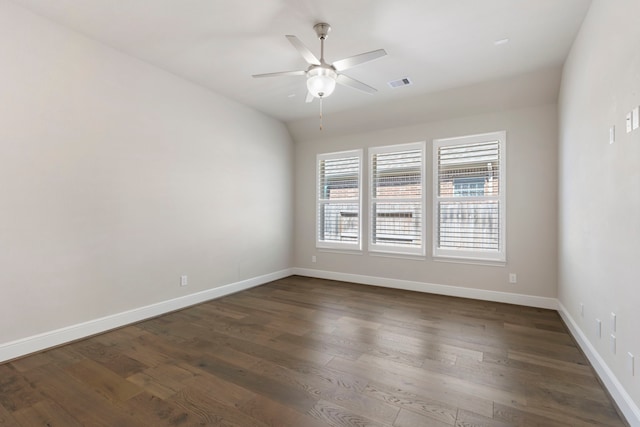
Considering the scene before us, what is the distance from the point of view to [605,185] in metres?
2.17

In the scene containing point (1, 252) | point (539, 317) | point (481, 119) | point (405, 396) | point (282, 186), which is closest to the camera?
point (405, 396)

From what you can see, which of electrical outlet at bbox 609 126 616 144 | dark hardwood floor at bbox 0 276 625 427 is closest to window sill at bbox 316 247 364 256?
dark hardwood floor at bbox 0 276 625 427

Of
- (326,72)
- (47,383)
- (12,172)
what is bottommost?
(47,383)

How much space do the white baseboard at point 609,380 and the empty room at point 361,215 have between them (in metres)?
0.02

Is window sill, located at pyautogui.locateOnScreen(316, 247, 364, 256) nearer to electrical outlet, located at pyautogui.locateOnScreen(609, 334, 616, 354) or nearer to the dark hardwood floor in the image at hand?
the dark hardwood floor

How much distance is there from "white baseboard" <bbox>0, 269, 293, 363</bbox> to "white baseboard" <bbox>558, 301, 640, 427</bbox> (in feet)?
13.6

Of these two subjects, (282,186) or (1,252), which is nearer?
(1,252)

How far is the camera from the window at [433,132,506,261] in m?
4.25

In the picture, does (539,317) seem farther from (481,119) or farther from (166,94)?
(166,94)

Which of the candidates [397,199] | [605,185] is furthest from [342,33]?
[397,199]

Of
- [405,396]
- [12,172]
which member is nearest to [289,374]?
[405,396]

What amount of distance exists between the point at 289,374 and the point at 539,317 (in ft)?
10.1

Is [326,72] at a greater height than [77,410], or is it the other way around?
[326,72]

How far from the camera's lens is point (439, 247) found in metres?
4.64
